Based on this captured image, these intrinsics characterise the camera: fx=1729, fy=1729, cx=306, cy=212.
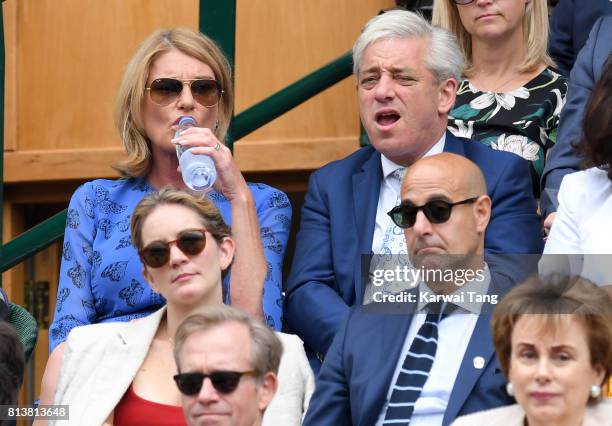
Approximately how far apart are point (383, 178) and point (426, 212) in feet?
2.18

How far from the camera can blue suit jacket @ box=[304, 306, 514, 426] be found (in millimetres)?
4352

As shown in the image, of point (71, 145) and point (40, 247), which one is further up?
point (71, 145)

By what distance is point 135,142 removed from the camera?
538cm

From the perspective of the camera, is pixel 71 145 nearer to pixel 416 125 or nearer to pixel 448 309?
pixel 416 125

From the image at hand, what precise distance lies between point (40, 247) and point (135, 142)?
24.8 inches

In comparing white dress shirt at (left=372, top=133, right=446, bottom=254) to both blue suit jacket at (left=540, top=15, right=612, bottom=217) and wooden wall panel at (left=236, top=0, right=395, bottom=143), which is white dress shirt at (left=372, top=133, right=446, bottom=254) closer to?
Result: blue suit jacket at (left=540, top=15, right=612, bottom=217)

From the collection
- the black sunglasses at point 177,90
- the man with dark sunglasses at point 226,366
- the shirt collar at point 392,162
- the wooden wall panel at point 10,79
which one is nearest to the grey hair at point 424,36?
the shirt collar at point 392,162

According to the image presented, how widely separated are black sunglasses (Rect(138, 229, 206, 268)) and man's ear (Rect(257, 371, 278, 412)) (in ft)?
1.99

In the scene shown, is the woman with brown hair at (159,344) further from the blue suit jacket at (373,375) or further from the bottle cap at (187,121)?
the bottle cap at (187,121)

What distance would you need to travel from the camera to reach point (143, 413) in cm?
460

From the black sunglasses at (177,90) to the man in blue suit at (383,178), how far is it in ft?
1.37

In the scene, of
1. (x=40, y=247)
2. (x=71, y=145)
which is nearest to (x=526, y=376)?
(x=40, y=247)

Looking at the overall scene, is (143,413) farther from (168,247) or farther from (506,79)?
(506,79)

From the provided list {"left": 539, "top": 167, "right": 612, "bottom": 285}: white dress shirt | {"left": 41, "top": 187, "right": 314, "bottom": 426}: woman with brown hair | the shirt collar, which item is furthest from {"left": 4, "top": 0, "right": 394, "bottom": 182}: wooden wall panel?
{"left": 539, "top": 167, "right": 612, "bottom": 285}: white dress shirt
